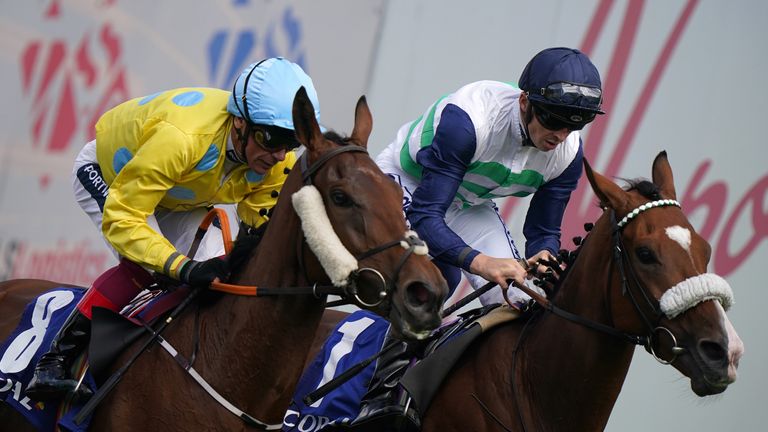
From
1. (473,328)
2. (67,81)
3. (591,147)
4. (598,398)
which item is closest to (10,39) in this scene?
(67,81)

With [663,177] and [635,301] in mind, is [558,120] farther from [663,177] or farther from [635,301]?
[635,301]

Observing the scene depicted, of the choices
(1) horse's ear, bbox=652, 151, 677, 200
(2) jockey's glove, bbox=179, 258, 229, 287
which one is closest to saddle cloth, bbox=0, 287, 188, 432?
(2) jockey's glove, bbox=179, 258, 229, 287

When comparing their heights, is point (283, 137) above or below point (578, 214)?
above

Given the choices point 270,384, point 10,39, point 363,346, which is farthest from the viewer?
point 10,39

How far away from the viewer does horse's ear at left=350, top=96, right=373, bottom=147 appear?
3728mm

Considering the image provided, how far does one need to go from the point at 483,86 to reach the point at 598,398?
1.53m

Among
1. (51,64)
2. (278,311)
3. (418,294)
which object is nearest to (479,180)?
(278,311)

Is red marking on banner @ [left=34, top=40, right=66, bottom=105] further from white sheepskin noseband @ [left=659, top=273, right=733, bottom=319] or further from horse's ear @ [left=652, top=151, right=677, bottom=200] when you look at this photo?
white sheepskin noseband @ [left=659, top=273, right=733, bottom=319]

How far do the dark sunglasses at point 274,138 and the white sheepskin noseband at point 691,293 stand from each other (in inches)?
58.0

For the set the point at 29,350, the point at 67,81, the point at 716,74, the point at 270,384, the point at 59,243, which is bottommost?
the point at 59,243

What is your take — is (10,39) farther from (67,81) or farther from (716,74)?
(716,74)

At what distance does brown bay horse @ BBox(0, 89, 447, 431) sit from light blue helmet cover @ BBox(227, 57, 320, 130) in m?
0.30

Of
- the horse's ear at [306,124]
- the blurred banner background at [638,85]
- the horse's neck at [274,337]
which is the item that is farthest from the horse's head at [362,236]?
the blurred banner background at [638,85]

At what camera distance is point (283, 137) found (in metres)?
4.02
